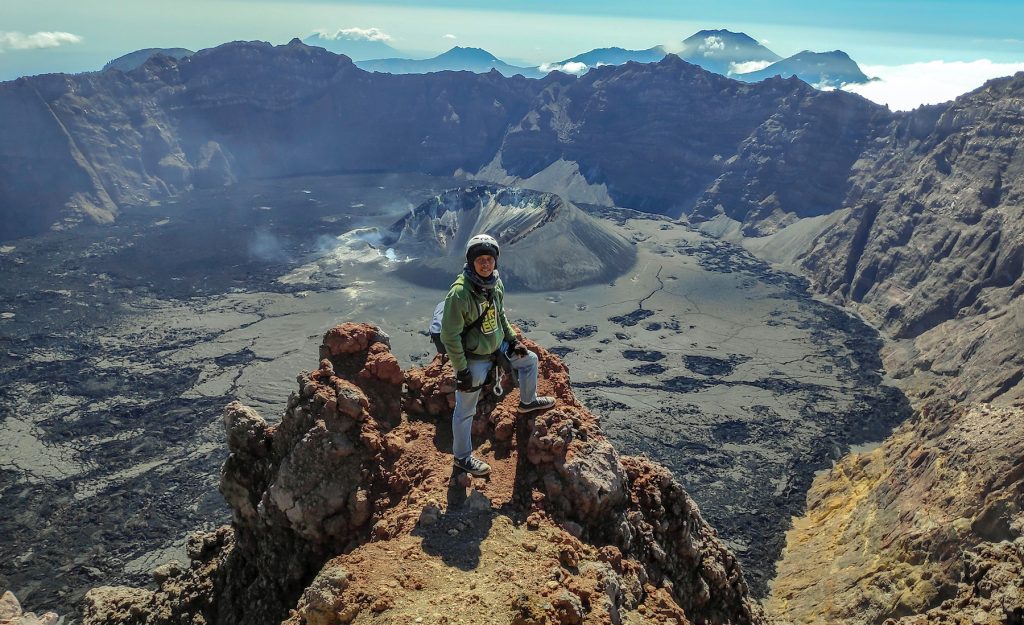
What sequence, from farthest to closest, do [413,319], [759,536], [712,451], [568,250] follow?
[568,250]
[413,319]
[712,451]
[759,536]

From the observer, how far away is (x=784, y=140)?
8431cm

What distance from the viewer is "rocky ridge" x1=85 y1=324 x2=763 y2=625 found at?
6.78 meters

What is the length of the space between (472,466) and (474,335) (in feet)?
5.08

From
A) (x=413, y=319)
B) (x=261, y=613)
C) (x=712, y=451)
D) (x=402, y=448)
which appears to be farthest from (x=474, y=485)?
(x=413, y=319)

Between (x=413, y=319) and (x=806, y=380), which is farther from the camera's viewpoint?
(x=413, y=319)

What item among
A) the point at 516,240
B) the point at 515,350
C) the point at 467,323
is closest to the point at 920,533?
the point at 515,350

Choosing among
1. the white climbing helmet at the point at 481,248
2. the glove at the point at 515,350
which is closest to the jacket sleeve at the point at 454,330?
the white climbing helmet at the point at 481,248

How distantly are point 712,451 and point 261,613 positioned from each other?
2753cm

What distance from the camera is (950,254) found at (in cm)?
5047

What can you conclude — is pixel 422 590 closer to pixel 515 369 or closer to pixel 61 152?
pixel 515 369

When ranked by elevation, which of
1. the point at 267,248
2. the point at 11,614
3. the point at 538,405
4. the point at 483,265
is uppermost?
the point at 483,265

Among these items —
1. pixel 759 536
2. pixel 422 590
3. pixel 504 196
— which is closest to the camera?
pixel 422 590

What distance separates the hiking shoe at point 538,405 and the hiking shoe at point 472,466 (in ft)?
3.38

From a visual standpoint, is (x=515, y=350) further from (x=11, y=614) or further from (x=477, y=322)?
(x=11, y=614)
